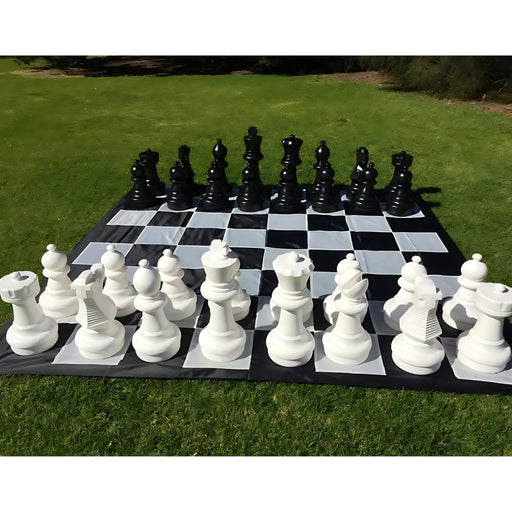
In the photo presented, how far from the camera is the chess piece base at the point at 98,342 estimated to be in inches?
61.4

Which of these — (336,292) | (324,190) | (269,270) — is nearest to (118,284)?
(269,270)

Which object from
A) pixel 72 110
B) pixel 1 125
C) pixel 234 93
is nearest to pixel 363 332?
pixel 1 125

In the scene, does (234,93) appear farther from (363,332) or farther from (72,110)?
(363,332)

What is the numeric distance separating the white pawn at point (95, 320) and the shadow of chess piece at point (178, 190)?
123 cm

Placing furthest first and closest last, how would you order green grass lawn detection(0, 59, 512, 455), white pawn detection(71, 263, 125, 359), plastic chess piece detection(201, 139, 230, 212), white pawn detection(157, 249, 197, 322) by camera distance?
plastic chess piece detection(201, 139, 230, 212)
white pawn detection(157, 249, 197, 322)
white pawn detection(71, 263, 125, 359)
green grass lawn detection(0, 59, 512, 455)

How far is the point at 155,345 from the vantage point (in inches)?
60.7

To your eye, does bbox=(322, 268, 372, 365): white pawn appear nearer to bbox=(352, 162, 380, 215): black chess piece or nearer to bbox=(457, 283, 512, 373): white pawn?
bbox=(457, 283, 512, 373): white pawn

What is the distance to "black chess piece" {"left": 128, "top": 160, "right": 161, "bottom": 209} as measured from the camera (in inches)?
110

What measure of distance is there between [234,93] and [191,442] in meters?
8.20

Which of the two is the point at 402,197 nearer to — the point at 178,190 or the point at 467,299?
the point at 467,299

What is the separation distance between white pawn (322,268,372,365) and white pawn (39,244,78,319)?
1122 mm

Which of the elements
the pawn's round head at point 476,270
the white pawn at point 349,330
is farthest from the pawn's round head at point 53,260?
the pawn's round head at point 476,270

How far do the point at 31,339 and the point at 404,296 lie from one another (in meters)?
1.52

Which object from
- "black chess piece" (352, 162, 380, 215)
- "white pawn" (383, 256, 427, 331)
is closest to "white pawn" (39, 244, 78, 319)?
"white pawn" (383, 256, 427, 331)
